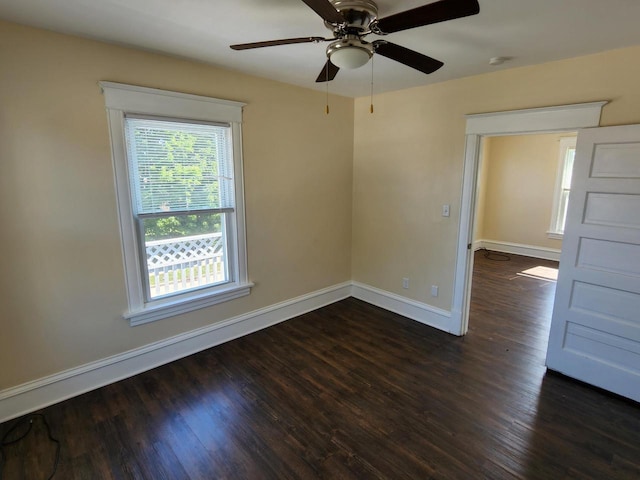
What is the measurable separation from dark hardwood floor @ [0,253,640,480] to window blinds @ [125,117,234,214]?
56.0 inches

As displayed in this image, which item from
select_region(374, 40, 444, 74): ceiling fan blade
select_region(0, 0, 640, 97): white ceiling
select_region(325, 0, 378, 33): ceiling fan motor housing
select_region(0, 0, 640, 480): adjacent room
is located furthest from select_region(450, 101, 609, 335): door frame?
select_region(325, 0, 378, 33): ceiling fan motor housing

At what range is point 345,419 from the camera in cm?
223

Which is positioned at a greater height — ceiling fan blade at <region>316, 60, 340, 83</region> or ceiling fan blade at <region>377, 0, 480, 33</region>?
ceiling fan blade at <region>316, 60, 340, 83</region>

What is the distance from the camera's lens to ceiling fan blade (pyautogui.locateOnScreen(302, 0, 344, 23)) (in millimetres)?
1256

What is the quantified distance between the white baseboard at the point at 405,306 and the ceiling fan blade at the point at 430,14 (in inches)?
110

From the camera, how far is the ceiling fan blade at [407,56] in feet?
5.47

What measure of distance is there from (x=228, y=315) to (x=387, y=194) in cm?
223

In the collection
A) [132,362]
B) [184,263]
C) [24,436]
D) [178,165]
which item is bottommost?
[24,436]

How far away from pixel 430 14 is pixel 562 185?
239 inches

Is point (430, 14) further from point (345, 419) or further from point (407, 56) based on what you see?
point (345, 419)

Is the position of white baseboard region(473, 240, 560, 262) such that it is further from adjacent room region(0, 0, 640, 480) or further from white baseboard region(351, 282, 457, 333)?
white baseboard region(351, 282, 457, 333)

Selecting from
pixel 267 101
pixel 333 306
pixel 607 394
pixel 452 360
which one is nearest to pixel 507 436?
pixel 452 360

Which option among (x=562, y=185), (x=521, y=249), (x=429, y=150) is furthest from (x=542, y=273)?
(x=429, y=150)

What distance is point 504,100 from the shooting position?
111 inches
